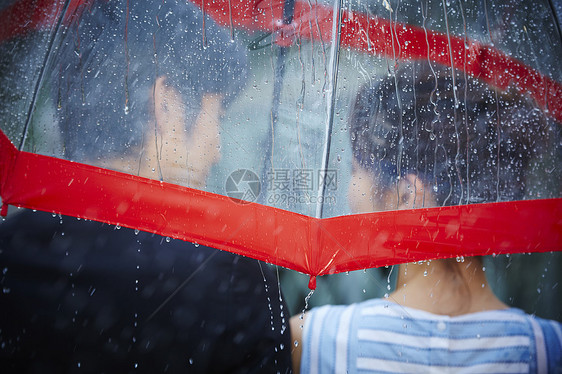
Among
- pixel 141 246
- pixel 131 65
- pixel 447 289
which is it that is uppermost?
pixel 131 65

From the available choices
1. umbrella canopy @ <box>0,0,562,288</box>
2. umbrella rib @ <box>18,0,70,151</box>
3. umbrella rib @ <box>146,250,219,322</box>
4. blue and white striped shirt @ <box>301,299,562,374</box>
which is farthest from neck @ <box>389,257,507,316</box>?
umbrella rib @ <box>18,0,70,151</box>

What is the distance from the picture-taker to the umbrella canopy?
1265 millimetres

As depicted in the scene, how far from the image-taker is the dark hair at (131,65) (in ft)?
4.22

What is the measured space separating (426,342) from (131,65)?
1.27 metres

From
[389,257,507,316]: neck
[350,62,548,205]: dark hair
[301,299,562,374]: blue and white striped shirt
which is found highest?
[350,62,548,205]: dark hair

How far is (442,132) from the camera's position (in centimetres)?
133

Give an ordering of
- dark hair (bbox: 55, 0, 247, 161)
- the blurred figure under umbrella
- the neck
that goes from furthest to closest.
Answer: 1. the neck
2. dark hair (bbox: 55, 0, 247, 161)
3. the blurred figure under umbrella

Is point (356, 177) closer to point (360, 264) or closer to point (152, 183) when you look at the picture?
point (360, 264)

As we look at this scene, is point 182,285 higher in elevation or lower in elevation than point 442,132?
lower

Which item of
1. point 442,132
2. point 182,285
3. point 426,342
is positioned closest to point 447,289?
point 426,342

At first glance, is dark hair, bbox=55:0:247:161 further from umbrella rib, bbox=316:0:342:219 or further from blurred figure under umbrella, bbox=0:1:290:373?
umbrella rib, bbox=316:0:342:219

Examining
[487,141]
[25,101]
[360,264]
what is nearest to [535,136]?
[487,141]

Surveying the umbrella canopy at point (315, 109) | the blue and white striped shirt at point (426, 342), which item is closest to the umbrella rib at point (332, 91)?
the umbrella canopy at point (315, 109)

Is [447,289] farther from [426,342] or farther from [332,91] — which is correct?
[332,91]
